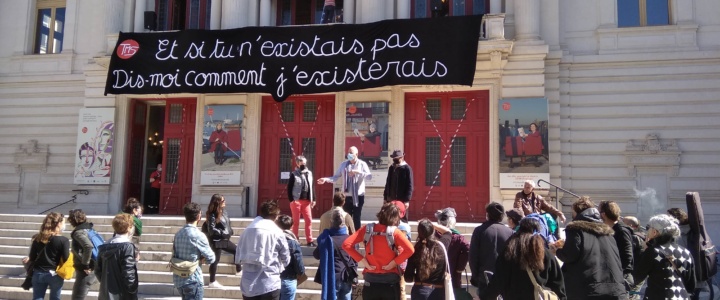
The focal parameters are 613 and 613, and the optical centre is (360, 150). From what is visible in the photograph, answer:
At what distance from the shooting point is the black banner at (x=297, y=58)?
1563cm

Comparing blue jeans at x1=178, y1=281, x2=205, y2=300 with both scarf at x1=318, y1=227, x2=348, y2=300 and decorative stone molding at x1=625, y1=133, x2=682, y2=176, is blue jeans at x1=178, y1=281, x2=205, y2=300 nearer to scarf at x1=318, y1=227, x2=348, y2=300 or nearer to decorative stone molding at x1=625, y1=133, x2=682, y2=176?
scarf at x1=318, y1=227, x2=348, y2=300

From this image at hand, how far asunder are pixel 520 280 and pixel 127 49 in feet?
50.1

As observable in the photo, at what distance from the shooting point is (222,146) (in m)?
17.9

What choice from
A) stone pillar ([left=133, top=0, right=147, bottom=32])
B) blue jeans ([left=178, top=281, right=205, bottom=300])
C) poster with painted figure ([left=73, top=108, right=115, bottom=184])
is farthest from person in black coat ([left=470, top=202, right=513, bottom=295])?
stone pillar ([left=133, top=0, right=147, bottom=32])

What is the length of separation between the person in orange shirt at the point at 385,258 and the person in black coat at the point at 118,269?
2755 millimetres

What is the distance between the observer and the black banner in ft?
51.3

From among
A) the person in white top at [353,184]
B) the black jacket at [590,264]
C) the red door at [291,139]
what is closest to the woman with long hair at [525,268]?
the black jacket at [590,264]

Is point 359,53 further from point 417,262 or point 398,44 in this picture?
point 417,262

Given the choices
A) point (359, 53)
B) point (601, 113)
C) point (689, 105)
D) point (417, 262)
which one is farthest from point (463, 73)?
point (417, 262)

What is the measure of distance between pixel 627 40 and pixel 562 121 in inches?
112

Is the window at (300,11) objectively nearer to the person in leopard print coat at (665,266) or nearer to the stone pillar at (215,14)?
the stone pillar at (215,14)

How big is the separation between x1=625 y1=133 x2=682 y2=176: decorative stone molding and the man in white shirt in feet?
39.5

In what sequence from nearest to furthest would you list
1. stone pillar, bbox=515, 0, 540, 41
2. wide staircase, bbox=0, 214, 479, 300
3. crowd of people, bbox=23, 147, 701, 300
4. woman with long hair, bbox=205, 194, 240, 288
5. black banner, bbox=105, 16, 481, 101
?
crowd of people, bbox=23, 147, 701, 300, woman with long hair, bbox=205, 194, 240, 288, wide staircase, bbox=0, 214, 479, 300, black banner, bbox=105, 16, 481, 101, stone pillar, bbox=515, 0, 540, 41

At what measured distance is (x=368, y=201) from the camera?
16844 millimetres
